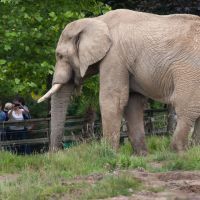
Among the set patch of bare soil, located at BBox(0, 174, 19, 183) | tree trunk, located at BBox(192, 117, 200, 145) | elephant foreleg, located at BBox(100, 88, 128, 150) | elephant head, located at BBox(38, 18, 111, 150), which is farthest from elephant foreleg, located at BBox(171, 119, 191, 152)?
patch of bare soil, located at BBox(0, 174, 19, 183)

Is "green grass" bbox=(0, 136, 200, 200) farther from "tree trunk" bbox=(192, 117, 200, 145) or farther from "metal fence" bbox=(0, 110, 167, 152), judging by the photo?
"metal fence" bbox=(0, 110, 167, 152)


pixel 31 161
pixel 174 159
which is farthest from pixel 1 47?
pixel 174 159

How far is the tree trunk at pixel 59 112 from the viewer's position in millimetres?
16016

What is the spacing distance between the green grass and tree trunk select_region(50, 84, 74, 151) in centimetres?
122

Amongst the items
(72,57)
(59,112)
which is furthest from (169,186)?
(59,112)

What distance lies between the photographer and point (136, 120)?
16.1 meters

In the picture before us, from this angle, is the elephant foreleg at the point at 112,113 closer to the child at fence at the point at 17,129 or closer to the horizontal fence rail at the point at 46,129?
the horizontal fence rail at the point at 46,129

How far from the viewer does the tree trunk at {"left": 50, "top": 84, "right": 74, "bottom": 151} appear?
1602cm

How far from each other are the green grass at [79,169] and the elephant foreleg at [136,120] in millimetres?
266

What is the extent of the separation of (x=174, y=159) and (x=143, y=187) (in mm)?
2761

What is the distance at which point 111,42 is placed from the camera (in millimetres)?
15227

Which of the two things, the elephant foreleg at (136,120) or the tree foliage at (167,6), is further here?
the tree foliage at (167,6)

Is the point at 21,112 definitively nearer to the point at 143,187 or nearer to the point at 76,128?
the point at 76,128

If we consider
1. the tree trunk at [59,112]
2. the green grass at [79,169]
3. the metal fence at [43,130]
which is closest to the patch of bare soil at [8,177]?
the green grass at [79,169]
